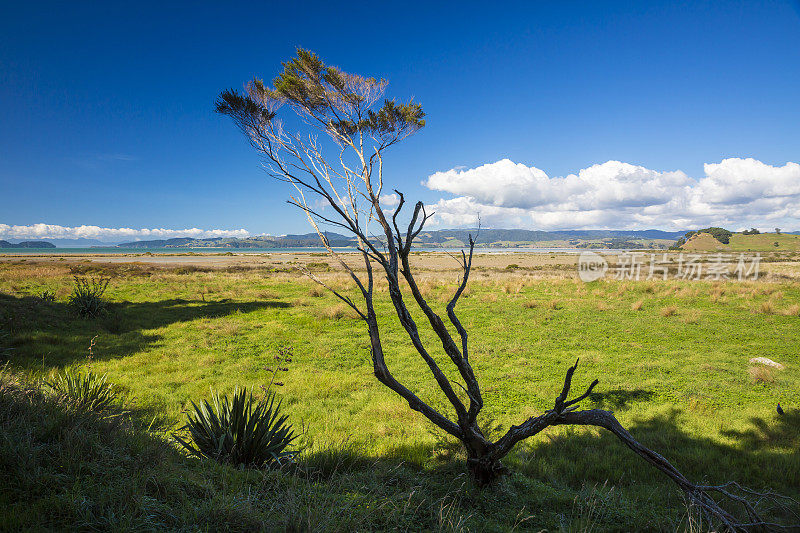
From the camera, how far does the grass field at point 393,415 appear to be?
273 cm

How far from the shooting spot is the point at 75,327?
11.7m

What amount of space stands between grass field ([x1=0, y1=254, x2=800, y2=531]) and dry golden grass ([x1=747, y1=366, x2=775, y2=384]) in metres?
0.03

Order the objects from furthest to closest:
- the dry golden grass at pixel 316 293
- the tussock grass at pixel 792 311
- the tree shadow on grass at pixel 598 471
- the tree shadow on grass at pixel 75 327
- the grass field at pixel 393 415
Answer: the dry golden grass at pixel 316 293, the tussock grass at pixel 792 311, the tree shadow on grass at pixel 75 327, the tree shadow on grass at pixel 598 471, the grass field at pixel 393 415

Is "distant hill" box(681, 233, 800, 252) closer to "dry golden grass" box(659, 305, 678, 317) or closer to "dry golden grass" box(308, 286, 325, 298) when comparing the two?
"dry golden grass" box(659, 305, 678, 317)

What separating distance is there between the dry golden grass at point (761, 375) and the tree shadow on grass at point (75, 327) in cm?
1496

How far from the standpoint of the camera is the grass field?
2.73 meters

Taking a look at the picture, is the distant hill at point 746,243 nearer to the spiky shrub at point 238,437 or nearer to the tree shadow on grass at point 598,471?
the tree shadow on grass at point 598,471

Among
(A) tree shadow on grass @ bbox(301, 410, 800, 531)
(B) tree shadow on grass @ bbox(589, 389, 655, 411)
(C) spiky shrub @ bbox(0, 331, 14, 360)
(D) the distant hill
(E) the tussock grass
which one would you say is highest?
(D) the distant hill

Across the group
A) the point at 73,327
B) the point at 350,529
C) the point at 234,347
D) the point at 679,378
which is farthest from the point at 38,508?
the point at 73,327

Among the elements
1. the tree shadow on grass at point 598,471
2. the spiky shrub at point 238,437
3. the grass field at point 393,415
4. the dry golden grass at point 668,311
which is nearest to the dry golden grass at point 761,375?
the grass field at point 393,415

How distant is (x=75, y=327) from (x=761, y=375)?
2053 centimetres

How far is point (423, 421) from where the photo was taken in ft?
20.7

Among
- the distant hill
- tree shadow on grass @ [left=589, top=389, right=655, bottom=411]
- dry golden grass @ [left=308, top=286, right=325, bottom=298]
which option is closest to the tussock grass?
tree shadow on grass @ [left=589, top=389, right=655, bottom=411]

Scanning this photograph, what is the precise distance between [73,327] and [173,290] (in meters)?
11.8
